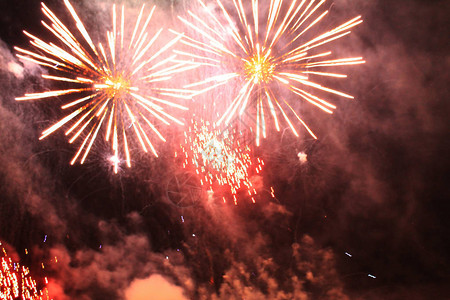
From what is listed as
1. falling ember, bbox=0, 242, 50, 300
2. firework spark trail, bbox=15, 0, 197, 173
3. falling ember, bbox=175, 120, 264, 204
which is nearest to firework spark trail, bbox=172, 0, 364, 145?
falling ember, bbox=175, 120, 264, 204

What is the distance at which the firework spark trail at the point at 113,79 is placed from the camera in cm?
556

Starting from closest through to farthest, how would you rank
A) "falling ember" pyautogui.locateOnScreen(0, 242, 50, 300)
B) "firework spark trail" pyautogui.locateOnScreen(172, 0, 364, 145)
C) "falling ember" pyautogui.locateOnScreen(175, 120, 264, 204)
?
"firework spark trail" pyautogui.locateOnScreen(172, 0, 364, 145), "falling ember" pyautogui.locateOnScreen(175, 120, 264, 204), "falling ember" pyautogui.locateOnScreen(0, 242, 50, 300)

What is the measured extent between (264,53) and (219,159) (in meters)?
2.02

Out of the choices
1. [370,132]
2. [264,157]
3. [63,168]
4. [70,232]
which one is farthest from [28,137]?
[370,132]

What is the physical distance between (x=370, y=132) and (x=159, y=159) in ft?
12.8

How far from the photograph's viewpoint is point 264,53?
557 centimetres

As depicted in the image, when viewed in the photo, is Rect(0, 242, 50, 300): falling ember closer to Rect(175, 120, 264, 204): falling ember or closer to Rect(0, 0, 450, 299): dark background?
Rect(0, 0, 450, 299): dark background

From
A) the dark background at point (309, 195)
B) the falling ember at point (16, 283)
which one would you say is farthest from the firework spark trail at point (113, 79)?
the falling ember at point (16, 283)

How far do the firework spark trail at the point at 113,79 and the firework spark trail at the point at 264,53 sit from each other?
0.44 meters

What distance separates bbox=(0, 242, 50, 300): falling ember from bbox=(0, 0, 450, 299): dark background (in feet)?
1.03

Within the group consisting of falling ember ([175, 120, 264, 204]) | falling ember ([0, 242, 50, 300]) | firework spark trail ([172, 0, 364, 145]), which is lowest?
falling ember ([0, 242, 50, 300])

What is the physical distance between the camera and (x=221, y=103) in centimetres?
558

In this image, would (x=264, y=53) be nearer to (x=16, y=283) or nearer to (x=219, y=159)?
(x=219, y=159)

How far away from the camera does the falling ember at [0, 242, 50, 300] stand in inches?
249
